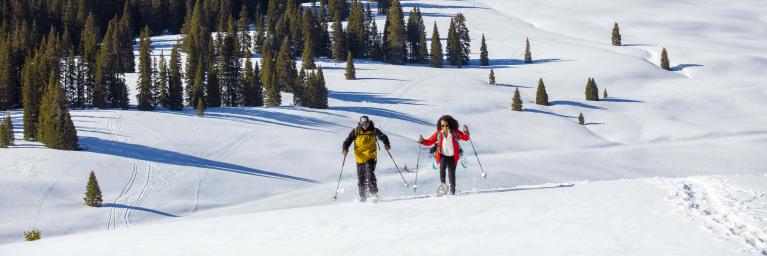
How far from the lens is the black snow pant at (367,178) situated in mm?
13984

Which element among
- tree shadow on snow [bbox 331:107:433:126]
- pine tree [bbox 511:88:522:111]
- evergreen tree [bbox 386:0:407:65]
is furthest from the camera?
evergreen tree [bbox 386:0:407:65]

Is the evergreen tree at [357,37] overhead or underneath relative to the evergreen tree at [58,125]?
overhead

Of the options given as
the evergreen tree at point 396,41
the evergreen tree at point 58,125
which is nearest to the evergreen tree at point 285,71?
the evergreen tree at point 396,41

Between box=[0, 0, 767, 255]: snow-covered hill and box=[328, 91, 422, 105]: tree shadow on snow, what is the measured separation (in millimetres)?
491

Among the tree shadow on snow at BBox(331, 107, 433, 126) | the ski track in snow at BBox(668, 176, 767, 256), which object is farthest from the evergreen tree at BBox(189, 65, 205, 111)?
the ski track in snow at BBox(668, 176, 767, 256)

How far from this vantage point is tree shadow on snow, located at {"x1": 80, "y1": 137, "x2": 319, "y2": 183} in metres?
38.7

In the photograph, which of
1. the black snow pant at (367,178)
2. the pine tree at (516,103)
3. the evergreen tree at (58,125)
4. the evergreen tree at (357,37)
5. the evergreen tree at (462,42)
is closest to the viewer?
the black snow pant at (367,178)

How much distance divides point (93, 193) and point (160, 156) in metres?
9.24

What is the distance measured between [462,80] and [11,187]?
53.1 m

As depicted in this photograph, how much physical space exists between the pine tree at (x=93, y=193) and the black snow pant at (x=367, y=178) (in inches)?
800

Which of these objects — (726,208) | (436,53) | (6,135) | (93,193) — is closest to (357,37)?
(436,53)

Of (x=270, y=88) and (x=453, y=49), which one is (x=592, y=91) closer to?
(x=453, y=49)

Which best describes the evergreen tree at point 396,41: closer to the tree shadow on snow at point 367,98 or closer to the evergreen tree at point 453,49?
the evergreen tree at point 453,49

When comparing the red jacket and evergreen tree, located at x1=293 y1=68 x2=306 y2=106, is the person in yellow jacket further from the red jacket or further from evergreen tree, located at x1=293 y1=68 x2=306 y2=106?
evergreen tree, located at x1=293 y1=68 x2=306 y2=106
